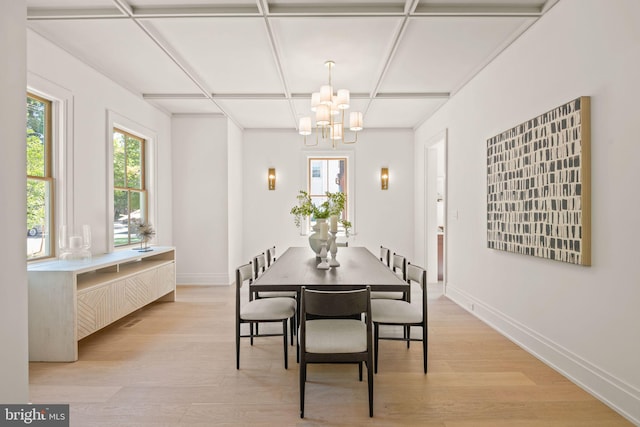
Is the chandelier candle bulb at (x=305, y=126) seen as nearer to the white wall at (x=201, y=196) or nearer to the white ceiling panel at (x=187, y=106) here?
the white ceiling panel at (x=187, y=106)

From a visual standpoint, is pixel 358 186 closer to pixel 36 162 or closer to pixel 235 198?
pixel 235 198

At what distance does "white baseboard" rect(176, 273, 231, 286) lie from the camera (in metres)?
6.11

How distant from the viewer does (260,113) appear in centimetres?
591

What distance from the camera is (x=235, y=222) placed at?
6496mm

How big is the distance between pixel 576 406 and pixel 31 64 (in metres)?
4.91

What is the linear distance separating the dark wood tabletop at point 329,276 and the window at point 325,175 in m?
3.48

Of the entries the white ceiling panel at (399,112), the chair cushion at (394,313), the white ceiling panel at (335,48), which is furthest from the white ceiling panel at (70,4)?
the white ceiling panel at (399,112)

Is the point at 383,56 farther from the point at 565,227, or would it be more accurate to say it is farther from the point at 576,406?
the point at 576,406

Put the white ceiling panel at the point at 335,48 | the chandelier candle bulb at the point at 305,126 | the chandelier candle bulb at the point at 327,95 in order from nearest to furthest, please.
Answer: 1. the white ceiling panel at the point at 335,48
2. the chandelier candle bulb at the point at 327,95
3. the chandelier candle bulb at the point at 305,126

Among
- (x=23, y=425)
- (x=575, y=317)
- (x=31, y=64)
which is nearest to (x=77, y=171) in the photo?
(x=31, y=64)

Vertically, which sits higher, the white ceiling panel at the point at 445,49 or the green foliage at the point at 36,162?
the white ceiling panel at the point at 445,49

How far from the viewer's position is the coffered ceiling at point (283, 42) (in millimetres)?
2918

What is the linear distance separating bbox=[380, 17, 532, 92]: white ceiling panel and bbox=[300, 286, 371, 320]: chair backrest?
2350 mm

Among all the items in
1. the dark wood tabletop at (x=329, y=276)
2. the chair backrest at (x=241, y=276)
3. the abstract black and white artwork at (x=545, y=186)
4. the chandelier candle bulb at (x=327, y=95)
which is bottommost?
the chair backrest at (x=241, y=276)
